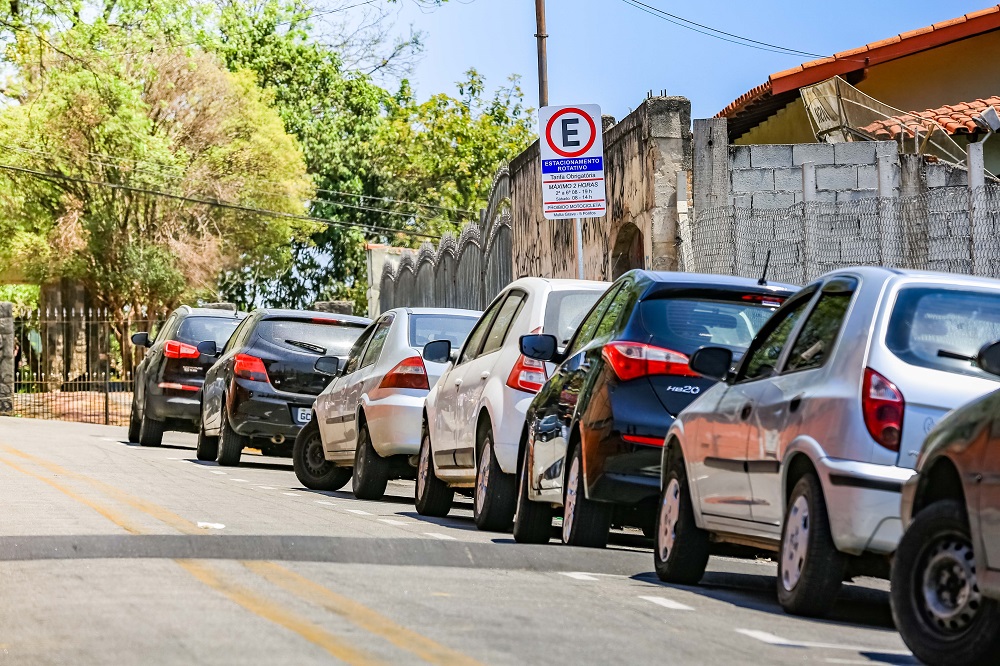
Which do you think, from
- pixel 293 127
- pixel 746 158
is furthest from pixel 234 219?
pixel 746 158

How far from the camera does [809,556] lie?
7.44 metres

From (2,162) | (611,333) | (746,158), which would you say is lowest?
(611,333)

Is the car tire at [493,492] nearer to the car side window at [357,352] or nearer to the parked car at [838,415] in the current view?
the parked car at [838,415]

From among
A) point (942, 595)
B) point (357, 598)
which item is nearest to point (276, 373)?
point (357, 598)

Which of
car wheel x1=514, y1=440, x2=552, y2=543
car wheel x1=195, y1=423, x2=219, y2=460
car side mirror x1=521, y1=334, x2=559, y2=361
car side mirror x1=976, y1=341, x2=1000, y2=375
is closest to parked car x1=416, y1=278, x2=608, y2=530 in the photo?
car wheel x1=514, y1=440, x2=552, y2=543

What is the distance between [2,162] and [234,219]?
671cm

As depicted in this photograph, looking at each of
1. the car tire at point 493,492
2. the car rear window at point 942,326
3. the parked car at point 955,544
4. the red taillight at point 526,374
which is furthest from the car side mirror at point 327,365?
the parked car at point 955,544

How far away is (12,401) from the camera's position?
34781mm

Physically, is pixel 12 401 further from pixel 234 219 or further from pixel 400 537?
pixel 400 537

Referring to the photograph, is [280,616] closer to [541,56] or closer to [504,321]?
[504,321]

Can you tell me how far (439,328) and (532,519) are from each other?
4.70 m

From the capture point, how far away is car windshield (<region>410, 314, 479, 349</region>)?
50.1ft

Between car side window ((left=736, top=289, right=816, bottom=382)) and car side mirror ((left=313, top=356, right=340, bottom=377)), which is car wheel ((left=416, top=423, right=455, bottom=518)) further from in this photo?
car side window ((left=736, top=289, right=816, bottom=382))

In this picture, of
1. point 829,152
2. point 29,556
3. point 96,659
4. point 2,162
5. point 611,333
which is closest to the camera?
point 96,659
